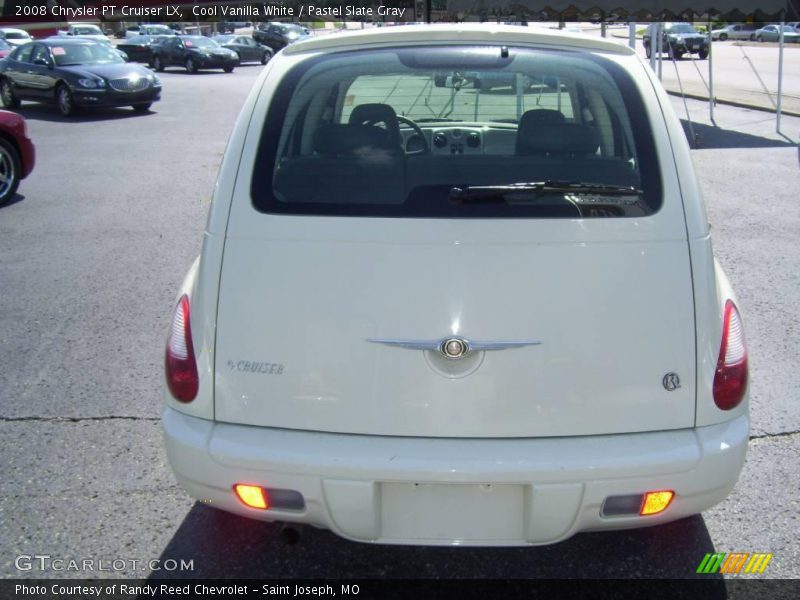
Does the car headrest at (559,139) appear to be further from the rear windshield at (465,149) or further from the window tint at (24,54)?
the window tint at (24,54)

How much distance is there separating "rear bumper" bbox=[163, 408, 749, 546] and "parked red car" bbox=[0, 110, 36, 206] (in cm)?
769

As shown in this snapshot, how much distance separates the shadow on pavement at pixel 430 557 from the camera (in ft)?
9.61

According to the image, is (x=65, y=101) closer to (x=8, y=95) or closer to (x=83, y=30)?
(x=8, y=95)

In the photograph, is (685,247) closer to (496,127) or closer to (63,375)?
(496,127)

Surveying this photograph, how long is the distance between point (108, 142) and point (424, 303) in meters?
12.7

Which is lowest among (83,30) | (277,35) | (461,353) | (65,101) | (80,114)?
(80,114)

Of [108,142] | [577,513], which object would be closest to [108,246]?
[577,513]

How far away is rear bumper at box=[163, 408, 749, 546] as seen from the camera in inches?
92.5

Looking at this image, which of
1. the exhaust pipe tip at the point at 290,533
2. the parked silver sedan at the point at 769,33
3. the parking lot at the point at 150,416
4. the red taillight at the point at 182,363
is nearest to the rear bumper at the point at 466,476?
the red taillight at the point at 182,363

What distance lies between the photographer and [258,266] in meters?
2.51

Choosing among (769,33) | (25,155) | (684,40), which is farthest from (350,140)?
(769,33)

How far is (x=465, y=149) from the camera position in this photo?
322 cm

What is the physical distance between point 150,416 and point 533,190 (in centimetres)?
245

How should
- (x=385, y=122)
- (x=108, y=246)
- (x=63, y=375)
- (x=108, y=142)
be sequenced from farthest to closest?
(x=108, y=142) < (x=108, y=246) < (x=63, y=375) < (x=385, y=122)
